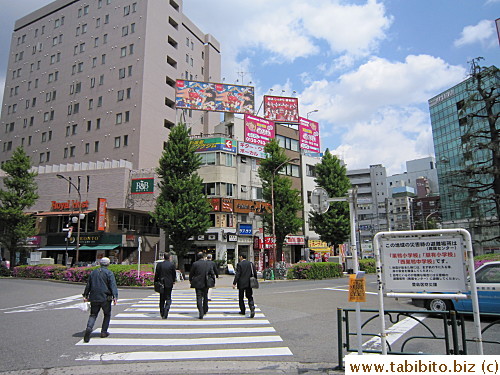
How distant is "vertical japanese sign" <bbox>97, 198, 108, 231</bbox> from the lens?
3447 cm

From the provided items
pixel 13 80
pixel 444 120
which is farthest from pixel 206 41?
pixel 444 120

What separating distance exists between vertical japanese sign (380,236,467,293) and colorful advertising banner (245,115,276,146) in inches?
1390

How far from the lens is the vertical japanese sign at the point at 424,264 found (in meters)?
4.28

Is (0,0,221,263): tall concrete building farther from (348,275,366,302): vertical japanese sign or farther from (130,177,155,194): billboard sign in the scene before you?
(348,275,366,302): vertical japanese sign

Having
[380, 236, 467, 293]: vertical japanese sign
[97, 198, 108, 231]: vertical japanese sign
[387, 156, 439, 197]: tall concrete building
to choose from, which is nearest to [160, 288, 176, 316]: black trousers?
[380, 236, 467, 293]: vertical japanese sign

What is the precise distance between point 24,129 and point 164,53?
952 inches

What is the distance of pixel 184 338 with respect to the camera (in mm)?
7117

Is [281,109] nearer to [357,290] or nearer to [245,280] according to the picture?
[245,280]

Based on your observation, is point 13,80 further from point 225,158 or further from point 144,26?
point 225,158

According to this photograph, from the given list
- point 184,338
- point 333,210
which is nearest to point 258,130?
point 333,210

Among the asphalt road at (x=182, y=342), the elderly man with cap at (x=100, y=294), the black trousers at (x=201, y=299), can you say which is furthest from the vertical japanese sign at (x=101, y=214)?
the elderly man with cap at (x=100, y=294)

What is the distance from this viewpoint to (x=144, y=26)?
148 feet

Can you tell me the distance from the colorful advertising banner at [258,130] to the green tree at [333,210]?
8.82 meters

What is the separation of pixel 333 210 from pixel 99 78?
35981 mm
